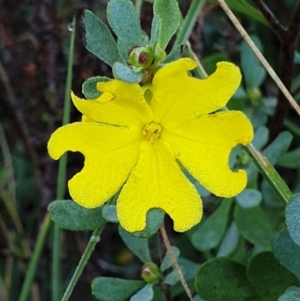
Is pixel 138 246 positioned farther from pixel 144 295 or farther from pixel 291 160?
pixel 291 160

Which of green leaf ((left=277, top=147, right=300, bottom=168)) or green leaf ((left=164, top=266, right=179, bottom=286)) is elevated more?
green leaf ((left=164, top=266, right=179, bottom=286))

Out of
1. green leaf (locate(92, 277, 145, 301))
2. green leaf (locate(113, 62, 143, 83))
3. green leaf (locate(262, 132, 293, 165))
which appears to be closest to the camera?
green leaf (locate(113, 62, 143, 83))

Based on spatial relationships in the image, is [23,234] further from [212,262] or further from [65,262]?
[212,262]

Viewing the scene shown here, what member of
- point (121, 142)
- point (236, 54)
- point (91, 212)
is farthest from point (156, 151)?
point (236, 54)

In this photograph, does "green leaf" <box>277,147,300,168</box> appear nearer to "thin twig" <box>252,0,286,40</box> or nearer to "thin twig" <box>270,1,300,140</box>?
"thin twig" <box>270,1,300,140</box>

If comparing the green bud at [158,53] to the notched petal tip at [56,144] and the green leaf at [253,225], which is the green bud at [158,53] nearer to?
the notched petal tip at [56,144]

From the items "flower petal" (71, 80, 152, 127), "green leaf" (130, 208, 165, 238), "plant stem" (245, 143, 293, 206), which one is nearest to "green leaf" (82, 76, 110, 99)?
"flower petal" (71, 80, 152, 127)

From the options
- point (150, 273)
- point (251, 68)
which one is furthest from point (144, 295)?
point (251, 68)
